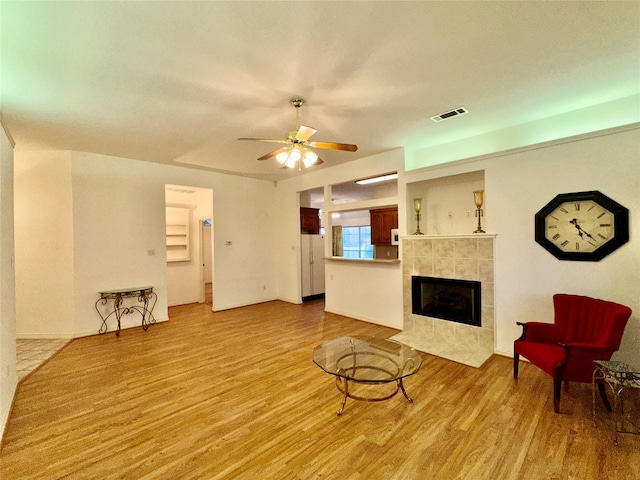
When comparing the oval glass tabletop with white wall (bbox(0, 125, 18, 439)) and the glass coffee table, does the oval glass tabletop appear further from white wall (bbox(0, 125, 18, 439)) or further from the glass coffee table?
white wall (bbox(0, 125, 18, 439))

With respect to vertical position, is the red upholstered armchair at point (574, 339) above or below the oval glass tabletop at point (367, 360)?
above

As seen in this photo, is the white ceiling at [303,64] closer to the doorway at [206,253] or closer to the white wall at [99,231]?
the white wall at [99,231]

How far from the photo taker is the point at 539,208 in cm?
329

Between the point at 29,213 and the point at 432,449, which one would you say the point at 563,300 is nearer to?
the point at 432,449

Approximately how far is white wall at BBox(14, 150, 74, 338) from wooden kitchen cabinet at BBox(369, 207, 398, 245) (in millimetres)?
6006

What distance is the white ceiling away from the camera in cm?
177

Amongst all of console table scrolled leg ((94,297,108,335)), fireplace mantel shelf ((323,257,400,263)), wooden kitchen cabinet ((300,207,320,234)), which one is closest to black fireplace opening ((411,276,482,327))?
fireplace mantel shelf ((323,257,400,263))

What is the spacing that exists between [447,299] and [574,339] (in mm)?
1529

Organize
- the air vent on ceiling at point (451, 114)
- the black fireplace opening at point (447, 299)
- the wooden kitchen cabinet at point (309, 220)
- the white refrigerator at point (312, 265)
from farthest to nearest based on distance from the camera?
1. the wooden kitchen cabinet at point (309, 220)
2. the white refrigerator at point (312, 265)
3. the black fireplace opening at point (447, 299)
4. the air vent on ceiling at point (451, 114)

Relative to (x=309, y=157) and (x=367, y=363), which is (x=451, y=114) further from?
(x=367, y=363)

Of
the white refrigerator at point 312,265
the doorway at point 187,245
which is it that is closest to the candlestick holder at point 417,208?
the white refrigerator at point 312,265

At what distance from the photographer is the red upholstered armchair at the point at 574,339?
2.34m

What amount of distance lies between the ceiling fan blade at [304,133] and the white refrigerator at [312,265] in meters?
4.12

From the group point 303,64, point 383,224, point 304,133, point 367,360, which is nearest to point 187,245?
point 383,224
